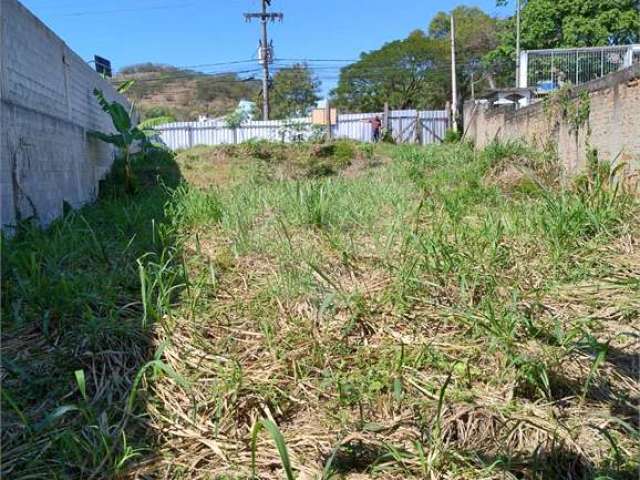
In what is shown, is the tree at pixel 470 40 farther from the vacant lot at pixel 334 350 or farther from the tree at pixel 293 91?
the vacant lot at pixel 334 350

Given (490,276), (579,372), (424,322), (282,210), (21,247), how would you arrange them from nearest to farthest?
(579,372)
(424,322)
(490,276)
(21,247)
(282,210)

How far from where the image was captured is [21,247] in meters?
3.55

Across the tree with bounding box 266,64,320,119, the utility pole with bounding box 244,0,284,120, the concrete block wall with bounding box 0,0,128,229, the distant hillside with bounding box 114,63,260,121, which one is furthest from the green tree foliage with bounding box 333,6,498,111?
the concrete block wall with bounding box 0,0,128,229

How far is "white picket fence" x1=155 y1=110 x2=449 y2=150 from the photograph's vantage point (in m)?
19.8

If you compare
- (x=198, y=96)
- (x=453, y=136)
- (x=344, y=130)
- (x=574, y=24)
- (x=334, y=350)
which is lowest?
(x=334, y=350)

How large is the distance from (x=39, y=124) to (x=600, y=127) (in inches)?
224

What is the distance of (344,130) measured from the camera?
20.8 m

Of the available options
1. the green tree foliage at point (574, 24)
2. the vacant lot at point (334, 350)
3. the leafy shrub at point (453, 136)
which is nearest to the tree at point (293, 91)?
the green tree foliage at point (574, 24)

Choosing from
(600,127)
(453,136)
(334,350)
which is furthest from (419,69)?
(334,350)

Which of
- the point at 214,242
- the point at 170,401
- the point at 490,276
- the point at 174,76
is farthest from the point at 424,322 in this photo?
the point at 174,76

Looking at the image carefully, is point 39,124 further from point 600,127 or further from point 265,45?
point 265,45

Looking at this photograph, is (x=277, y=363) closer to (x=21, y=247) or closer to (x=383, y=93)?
(x=21, y=247)

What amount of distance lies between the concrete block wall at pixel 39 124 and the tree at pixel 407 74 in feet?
98.4

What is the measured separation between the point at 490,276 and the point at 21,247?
2.97 m
